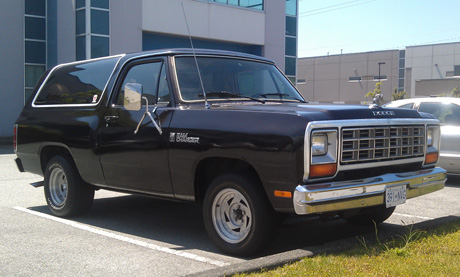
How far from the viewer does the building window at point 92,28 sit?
22266 millimetres

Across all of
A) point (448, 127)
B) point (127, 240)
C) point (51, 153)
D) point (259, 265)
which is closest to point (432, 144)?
point (259, 265)

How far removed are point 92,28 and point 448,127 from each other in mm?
16147

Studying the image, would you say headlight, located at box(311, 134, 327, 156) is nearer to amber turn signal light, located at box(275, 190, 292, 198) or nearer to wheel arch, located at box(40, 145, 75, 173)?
amber turn signal light, located at box(275, 190, 292, 198)

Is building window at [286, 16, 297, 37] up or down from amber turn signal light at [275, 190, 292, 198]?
up

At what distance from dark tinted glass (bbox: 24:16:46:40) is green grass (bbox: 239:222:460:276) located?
2287 cm

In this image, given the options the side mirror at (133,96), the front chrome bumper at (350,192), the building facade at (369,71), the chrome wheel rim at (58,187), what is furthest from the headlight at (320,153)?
the building facade at (369,71)

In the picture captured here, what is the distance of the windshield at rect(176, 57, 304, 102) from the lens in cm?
602

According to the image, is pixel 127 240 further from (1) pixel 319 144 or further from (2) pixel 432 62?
(2) pixel 432 62

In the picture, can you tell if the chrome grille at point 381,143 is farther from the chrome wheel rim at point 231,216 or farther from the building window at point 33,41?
the building window at point 33,41

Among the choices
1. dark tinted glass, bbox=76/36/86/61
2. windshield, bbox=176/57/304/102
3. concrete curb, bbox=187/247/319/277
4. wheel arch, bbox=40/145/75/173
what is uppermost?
dark tinted glass, bbox=76/36/86/61

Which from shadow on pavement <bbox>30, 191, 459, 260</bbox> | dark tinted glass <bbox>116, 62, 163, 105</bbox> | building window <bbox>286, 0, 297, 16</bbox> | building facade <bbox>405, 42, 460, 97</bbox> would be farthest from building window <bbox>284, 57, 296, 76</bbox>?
building facade <bbox>405, 42, 460, 97</bbox>

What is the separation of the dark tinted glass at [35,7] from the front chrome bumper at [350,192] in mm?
23116

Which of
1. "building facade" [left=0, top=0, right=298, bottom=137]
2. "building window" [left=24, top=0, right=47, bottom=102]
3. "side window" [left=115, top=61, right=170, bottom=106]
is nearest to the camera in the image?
"side window" [left=115, top=61, right=170, bottom=106]

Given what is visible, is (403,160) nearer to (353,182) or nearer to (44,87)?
(353,182)
